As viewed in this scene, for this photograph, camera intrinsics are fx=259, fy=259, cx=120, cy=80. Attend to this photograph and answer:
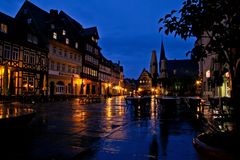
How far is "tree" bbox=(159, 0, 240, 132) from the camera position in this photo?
4645 mm

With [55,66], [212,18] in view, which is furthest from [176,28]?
[55,66]

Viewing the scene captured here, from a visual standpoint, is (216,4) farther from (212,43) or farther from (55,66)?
(55,66)

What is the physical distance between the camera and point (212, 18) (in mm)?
4691

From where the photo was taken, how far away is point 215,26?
4789 mm

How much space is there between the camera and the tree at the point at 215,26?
4645mm

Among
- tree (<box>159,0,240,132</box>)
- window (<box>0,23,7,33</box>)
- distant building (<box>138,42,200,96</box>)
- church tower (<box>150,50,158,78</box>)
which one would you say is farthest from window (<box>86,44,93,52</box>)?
church tower (<box>150,50,158,78</box>)

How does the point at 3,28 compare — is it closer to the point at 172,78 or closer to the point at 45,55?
the point at 45,55

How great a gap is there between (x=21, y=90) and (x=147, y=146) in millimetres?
28874

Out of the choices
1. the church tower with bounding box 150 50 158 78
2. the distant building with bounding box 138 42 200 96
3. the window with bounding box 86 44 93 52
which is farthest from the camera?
the church tower with bounding box 150 50 158 78

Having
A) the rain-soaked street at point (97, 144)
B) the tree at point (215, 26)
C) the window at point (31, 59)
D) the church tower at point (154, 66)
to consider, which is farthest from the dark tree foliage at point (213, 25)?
the church tower at point (154, 66)

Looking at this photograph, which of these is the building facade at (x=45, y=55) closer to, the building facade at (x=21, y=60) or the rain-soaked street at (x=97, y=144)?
the building facade at (x=21, y=60)

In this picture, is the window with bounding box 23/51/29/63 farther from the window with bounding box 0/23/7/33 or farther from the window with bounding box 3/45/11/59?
the window with bounding box 0/23/7/33

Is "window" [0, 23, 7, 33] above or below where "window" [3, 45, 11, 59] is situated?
above

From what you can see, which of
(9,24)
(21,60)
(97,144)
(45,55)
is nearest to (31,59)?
(21,60)
